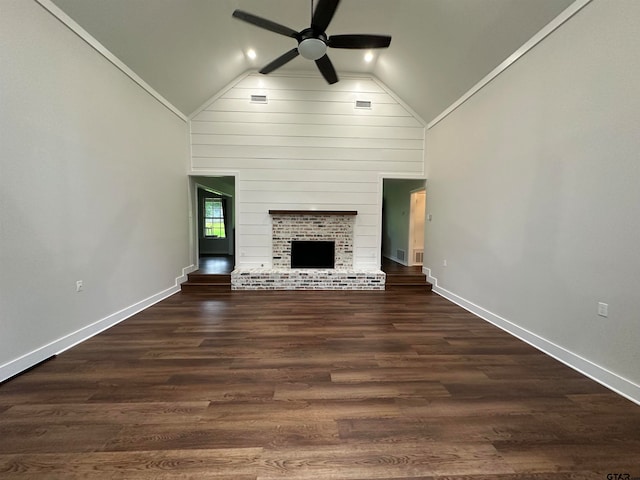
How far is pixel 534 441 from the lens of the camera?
1.49 m

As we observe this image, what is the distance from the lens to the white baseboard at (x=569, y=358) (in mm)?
1910

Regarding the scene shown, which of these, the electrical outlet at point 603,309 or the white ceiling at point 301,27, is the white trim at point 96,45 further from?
the electrical outlet at point 603,309

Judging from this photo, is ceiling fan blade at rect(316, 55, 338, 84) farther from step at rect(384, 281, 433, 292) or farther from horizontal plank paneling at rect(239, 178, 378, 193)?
step at rect(384, 281, 433, 292)

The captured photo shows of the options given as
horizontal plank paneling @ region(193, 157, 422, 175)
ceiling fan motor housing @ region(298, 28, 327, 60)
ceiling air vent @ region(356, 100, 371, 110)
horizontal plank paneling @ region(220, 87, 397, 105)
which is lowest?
horizontal plank paneling @ region(193, 157, 422, 175)

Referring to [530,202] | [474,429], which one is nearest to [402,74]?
[530,202]

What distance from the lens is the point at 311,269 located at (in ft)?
17.5

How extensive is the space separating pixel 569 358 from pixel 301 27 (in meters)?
5.40

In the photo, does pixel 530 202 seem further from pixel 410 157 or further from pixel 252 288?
pixel 252 288

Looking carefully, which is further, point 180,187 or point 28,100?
point 180,187

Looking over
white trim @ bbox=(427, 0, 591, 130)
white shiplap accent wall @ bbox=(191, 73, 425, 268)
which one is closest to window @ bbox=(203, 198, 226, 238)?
white shiplap accent wall @ bbox=(191, 73, 425, 268)

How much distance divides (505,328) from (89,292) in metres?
4.99

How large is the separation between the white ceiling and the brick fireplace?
2670 millimetres

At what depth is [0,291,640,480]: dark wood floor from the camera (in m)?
1.33

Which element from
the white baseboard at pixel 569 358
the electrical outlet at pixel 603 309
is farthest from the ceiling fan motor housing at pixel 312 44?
the white baseboard at pixel 569 358
